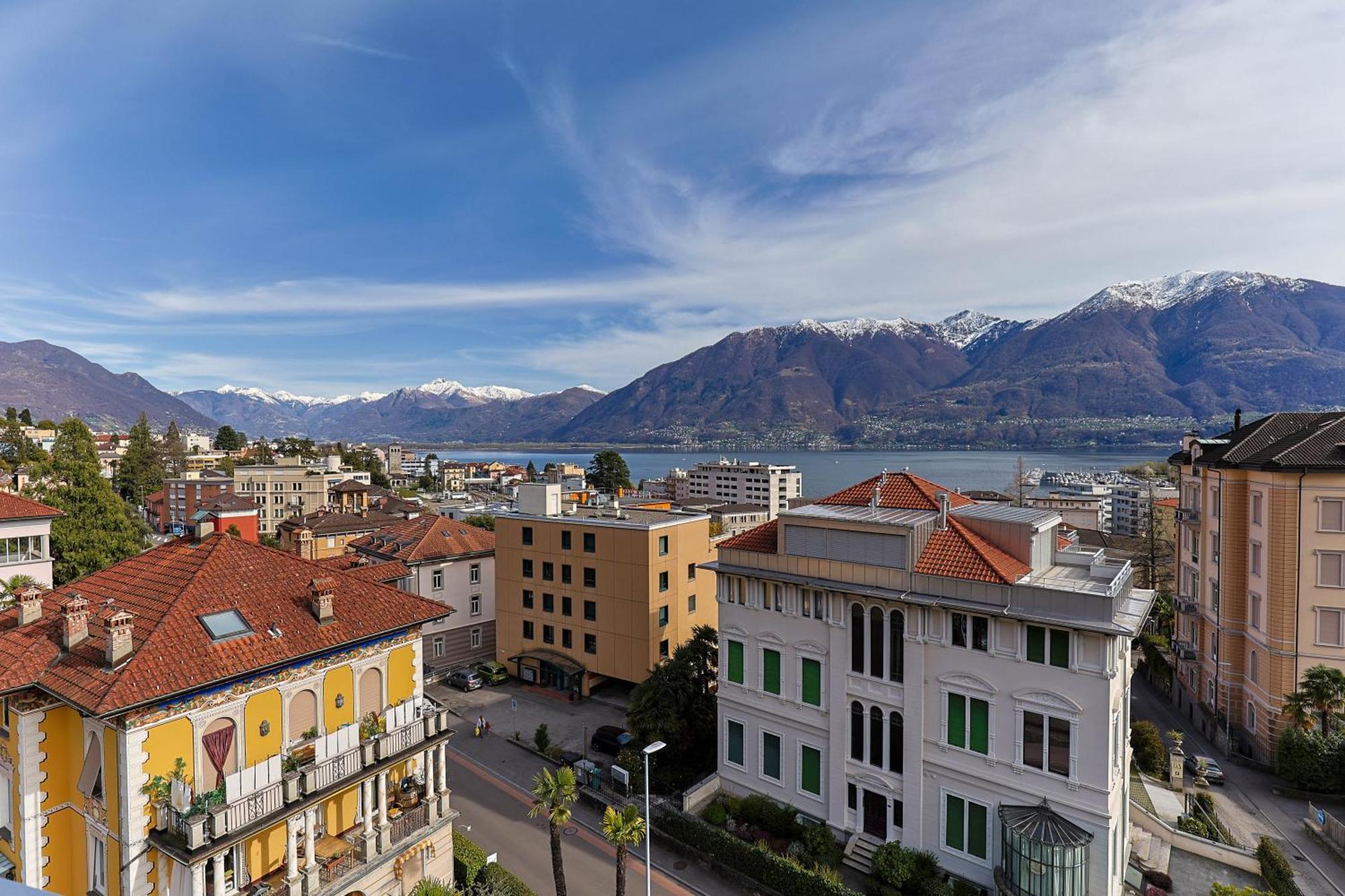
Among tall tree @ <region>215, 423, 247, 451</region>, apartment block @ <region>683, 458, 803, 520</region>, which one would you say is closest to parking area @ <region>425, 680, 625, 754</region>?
apartment block @ <region>683, 458, 803, 520</region>

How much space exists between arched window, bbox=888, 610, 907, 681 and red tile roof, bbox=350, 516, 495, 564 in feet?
107

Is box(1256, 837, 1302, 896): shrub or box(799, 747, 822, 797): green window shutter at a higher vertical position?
box(799, 747, 822, 797): green window shutter

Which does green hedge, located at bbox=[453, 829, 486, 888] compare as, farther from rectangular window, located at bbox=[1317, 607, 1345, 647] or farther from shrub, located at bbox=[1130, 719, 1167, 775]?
rectangular window, located at bbox=[1317, 607, 1345, 647]

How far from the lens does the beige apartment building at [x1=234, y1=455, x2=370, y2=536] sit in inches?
3947

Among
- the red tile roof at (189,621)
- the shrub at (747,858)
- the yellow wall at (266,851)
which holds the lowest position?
the shrub at (747,858)

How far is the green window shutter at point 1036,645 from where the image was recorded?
69.4ft

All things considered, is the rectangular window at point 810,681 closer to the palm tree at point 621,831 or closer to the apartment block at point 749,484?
the palm tree at point 621,831

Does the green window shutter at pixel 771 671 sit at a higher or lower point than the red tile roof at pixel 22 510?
lower

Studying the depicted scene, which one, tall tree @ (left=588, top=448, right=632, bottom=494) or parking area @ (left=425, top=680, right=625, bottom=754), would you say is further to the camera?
tall tree @ (left=588, top=448, right=632, bottom=494)

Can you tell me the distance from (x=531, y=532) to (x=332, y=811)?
25.0 meters

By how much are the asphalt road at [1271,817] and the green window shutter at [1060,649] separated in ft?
46.4

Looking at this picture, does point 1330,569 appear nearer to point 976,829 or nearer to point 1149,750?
point 1149,750

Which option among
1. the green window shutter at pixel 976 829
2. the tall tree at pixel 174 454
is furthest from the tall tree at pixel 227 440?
the green window shutter at pixel 976 829

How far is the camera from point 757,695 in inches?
1085
